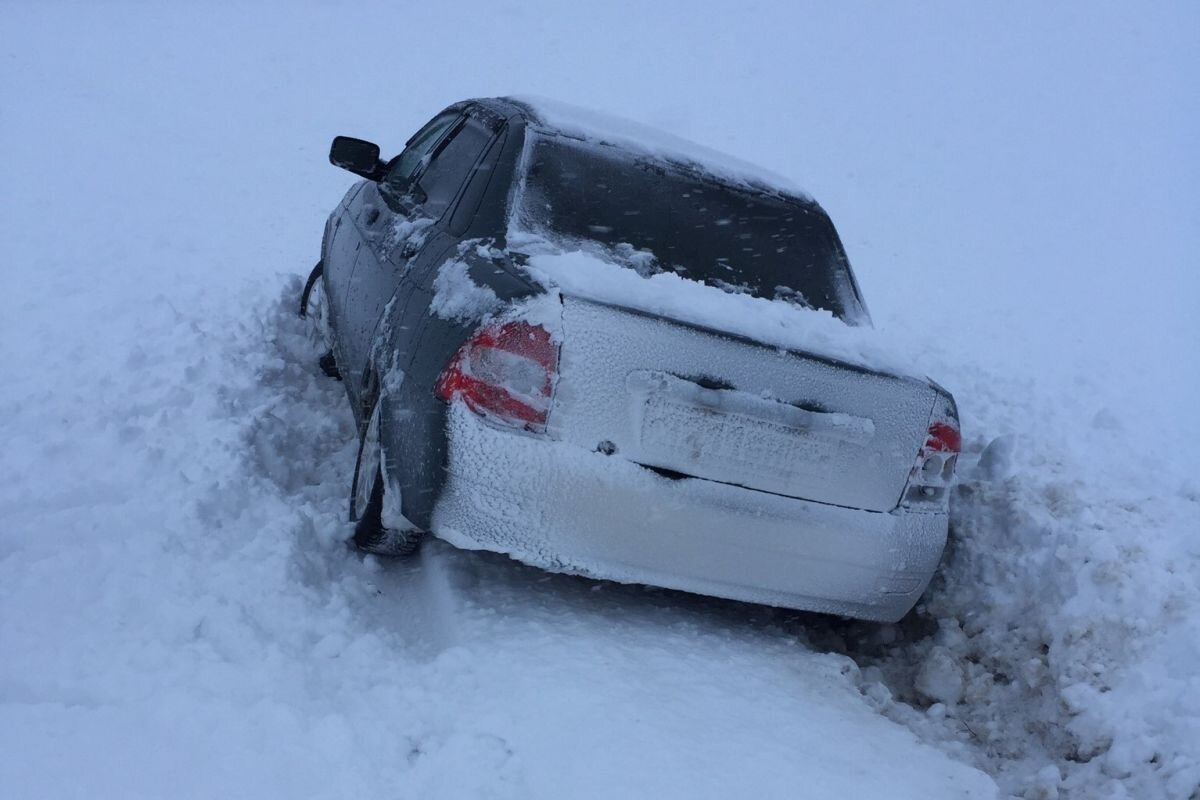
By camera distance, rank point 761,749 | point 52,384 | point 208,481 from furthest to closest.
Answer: point 52,384 < point 208,481 < point 761,749

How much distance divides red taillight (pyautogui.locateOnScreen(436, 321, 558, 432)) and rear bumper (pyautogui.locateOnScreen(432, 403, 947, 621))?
6 cm

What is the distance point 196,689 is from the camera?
250 centimetres

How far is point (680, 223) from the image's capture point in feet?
11.9

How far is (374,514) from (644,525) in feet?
3.33

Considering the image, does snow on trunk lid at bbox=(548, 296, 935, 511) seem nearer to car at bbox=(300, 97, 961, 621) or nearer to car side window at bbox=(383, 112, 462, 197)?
car at bbox=(300, 97, 961, 621)

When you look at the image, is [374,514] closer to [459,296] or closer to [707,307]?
[459,296]

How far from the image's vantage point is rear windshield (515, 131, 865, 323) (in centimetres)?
345

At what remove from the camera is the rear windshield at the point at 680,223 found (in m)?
3.45

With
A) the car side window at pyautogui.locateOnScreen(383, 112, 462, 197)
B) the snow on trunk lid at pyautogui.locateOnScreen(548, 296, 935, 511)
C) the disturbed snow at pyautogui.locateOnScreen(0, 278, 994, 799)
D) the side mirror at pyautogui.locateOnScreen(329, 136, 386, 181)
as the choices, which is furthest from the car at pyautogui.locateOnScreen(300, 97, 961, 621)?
the side mirror at pyautogui.locateOnScreen(329, 136, 386, 181)

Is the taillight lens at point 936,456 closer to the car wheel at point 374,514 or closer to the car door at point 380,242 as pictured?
the car wheel at point 374,514

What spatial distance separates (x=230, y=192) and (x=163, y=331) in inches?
178

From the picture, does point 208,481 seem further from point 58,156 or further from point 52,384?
point 58,156

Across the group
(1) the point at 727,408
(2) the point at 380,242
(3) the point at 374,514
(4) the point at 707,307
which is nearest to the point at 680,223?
(4) the point at 707,307

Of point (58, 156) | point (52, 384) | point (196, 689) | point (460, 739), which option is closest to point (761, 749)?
point (460, 739)
